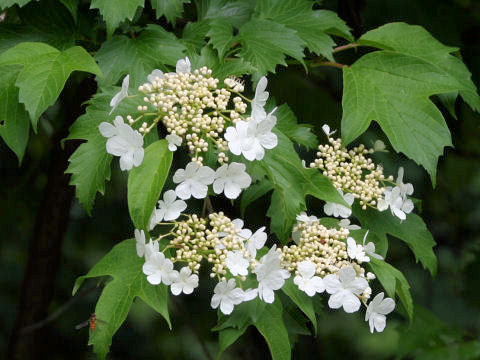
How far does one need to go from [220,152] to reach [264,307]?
0.35 m

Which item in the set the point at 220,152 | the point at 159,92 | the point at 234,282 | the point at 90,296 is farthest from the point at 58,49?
→ the point at 90,296

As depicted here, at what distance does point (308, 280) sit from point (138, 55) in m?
0.68

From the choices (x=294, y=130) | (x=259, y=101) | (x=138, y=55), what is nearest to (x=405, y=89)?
(x=294, y=130)

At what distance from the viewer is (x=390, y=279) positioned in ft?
4.62

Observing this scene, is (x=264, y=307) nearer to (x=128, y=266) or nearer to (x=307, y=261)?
(x=307, y=261)

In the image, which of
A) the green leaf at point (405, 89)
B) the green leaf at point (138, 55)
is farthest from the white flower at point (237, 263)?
the green leaf at point (138, 55)

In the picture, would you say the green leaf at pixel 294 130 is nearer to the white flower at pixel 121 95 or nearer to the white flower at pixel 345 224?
the white flower at pixel 345 224

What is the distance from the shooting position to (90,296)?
3.60m

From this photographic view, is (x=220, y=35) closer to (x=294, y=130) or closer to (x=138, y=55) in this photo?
(x=138, y=55)

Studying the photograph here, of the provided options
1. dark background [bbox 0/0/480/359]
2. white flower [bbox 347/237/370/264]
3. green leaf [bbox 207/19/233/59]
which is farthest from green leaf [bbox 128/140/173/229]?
dark background [bbox 0/0/480/359]

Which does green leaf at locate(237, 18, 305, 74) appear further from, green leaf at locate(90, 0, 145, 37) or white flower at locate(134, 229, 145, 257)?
white flower at locate(134, 229, 145, 257)

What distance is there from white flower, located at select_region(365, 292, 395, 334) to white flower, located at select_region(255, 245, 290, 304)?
0.82 feet

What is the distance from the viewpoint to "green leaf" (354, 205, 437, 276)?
162 cm

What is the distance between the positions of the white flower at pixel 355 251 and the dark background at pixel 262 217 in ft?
3.05
